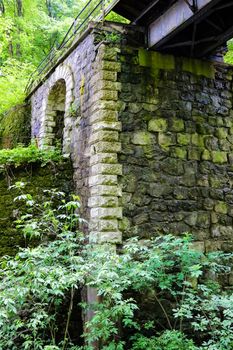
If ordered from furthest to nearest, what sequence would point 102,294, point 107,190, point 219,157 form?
point 219,157 → point 107,190 → point 102,294

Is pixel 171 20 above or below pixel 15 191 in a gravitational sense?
above

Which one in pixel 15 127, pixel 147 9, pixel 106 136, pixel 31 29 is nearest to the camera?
pixel 106 136

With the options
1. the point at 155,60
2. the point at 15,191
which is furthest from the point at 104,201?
the point at 155,60

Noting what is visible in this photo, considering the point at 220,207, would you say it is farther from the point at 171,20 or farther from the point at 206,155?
the point at 171,20

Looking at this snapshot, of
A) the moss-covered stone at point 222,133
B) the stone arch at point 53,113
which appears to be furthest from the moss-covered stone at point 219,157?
the stone arch at point 53,113

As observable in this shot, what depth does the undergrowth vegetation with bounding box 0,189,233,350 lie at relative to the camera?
3666mm

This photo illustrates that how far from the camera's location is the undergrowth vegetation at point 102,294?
3666 mm

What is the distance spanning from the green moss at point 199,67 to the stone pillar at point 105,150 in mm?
1165

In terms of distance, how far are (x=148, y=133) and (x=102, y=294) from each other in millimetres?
2240

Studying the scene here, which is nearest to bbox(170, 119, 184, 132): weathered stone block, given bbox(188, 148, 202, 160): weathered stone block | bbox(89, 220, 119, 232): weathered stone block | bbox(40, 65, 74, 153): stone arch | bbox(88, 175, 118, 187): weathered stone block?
bbox(188, 148, 202, 160): weathered stone block

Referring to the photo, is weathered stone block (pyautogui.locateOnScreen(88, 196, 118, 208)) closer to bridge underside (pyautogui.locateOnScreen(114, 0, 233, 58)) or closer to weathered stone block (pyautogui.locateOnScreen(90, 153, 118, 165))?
weathered stone block (pyautogui.locateOnScreen(90, 153, 118, 165))

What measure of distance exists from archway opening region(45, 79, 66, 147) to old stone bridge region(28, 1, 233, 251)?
1.56 metres

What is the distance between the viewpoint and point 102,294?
176 inches

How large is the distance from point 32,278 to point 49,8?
548 inches
